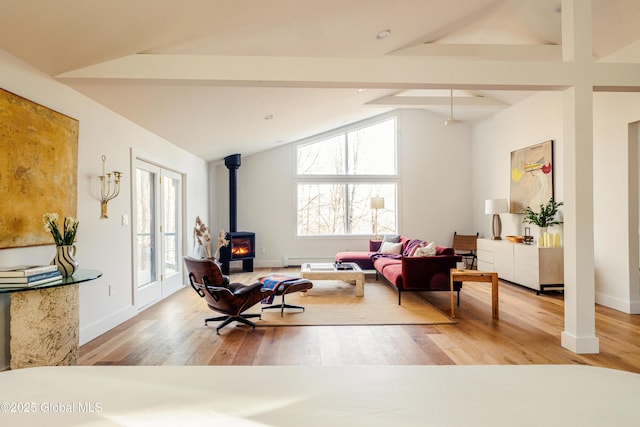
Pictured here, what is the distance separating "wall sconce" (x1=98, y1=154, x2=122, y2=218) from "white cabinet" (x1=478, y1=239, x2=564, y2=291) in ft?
18.5

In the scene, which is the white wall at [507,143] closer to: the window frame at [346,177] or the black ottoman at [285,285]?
the window frame at [346,177]

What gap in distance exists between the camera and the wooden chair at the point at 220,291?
364 cm

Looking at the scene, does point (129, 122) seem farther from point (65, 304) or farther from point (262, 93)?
point (65, 304)

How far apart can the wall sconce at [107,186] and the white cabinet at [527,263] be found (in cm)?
565

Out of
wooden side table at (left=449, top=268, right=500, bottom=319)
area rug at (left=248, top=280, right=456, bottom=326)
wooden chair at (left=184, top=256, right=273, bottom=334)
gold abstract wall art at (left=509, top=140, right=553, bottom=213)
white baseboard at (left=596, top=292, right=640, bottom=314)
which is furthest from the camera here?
gold abstract wall art at (left=509, top=140, right=553, bottom=213)

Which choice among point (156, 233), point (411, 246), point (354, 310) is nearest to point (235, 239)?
point (156, 233)

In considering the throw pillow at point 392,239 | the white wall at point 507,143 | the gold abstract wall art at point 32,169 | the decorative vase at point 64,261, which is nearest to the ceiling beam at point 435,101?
the white wall at point 507,143

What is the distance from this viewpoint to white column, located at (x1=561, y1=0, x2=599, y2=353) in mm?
3100

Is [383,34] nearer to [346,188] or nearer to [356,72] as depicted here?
[356,72]

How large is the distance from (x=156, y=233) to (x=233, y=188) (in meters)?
2.92

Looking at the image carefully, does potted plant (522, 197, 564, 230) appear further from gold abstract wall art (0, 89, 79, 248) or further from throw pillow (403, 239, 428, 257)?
gold abstract wall art (0, 89, 79, 248)

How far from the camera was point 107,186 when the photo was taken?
3.79 m

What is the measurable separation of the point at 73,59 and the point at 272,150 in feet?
19.1

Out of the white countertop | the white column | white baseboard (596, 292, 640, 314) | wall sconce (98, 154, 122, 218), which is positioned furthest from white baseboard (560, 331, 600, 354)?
wall sconce (98, 154, 122, 218)
